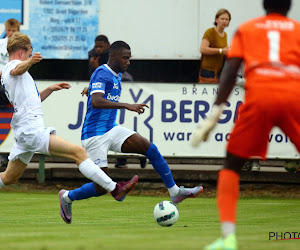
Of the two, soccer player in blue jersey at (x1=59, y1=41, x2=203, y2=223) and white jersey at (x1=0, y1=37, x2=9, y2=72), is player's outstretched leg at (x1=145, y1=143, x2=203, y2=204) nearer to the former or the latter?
soccer player in blue jersey at (x1=59, y1=41, x2=203, y2=223)

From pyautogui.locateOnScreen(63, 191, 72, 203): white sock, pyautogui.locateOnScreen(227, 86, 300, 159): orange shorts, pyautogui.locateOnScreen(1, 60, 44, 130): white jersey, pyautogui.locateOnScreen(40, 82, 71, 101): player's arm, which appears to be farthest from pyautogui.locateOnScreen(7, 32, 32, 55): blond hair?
pyautogui.locateOnScreen(227, 86, 300, 159): orange shorts

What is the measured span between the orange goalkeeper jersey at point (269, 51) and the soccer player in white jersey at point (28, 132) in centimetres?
362

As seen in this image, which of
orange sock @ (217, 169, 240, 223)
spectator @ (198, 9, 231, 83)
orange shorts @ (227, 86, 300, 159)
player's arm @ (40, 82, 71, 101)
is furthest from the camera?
spectator @ (198, 9, 231, 83)

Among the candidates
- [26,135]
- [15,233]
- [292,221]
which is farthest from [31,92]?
[292,221]

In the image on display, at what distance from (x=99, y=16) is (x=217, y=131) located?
3.72 meters

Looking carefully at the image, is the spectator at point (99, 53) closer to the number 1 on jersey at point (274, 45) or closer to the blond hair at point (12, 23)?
the blond hair at point (12, 23)

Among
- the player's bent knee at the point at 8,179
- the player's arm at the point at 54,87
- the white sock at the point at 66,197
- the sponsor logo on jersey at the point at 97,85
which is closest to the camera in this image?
the player's bent knee at the point at 8,179

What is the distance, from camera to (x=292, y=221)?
11.2 meters

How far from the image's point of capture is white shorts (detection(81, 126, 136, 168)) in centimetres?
1075

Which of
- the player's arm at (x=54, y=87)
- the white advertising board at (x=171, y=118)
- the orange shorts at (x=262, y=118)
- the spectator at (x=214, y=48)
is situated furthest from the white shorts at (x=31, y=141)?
the spectator at (x=214, y=48)

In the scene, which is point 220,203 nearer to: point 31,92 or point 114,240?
point 114,240

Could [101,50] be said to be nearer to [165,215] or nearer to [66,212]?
[66,212]

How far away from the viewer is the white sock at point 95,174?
980cm

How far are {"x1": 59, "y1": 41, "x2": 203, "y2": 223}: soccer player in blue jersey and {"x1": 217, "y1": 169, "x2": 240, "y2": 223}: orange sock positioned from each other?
4104 millimetres
